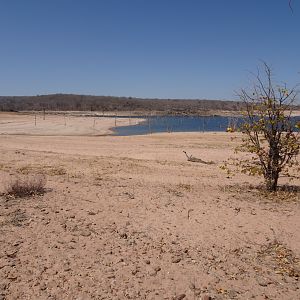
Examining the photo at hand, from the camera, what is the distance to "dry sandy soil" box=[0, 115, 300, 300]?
4.76 metres

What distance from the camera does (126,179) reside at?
1103 centimetres

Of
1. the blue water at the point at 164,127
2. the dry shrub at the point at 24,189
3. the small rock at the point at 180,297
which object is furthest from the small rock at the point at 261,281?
the blue water at the point at 164,127

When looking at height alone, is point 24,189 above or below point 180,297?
above

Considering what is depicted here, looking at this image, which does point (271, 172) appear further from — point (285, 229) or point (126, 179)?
point (126, 179)

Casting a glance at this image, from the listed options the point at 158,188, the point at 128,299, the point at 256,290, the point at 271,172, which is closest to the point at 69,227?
the point at 128,299

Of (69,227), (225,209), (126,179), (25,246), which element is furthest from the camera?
(126,179)

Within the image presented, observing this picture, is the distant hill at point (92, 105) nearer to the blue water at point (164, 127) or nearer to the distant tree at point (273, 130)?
the blue water at point (164, 127)

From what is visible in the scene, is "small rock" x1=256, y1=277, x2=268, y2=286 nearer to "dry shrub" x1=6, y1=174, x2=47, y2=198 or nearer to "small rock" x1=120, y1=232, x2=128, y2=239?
"small rock" x1=120, y1=232, x2=128, y2=239

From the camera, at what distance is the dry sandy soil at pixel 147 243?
4.76m

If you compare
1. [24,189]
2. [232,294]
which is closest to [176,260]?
[232,294]

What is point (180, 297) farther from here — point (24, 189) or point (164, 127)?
point (164, 127)

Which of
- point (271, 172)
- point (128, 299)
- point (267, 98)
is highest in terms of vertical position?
point (267, 98)

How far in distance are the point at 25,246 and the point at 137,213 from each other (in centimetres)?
241

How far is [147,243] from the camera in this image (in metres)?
6.00
